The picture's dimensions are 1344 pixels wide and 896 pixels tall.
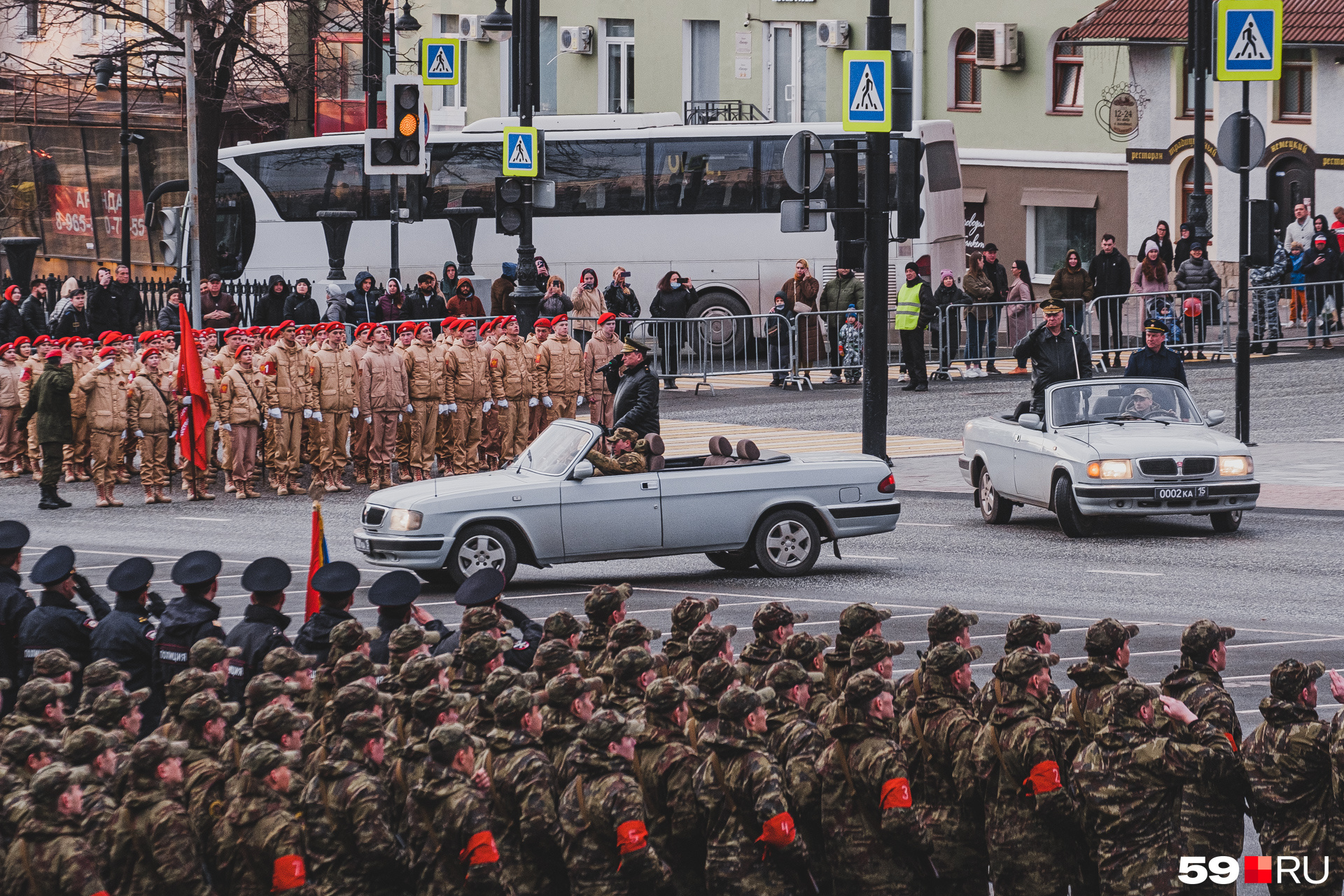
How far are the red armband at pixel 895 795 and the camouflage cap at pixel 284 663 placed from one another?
9.28 ft

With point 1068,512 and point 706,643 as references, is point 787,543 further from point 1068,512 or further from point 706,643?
point 706,643

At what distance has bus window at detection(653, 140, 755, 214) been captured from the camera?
1379 inches

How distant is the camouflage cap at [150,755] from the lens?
7.36 m

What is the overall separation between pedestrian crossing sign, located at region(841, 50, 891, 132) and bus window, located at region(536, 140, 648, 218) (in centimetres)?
1462

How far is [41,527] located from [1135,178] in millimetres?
26386

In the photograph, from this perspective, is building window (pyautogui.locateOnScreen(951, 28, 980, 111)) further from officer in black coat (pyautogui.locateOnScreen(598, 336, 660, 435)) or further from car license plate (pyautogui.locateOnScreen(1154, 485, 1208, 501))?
car license plate (pyautogui.locateOnScreen(1154, 485, 1208, 501))

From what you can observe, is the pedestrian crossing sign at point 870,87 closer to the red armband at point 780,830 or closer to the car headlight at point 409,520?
the car headlight at point 409,520

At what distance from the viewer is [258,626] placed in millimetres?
10406

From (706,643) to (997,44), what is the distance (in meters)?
34.8

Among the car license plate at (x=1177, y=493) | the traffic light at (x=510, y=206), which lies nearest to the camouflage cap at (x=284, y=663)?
the car license plate at (x=1177, y=493)

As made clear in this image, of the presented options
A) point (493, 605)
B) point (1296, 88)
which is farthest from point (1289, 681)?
point (1296, 88)

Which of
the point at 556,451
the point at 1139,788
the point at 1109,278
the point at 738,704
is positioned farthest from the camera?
the point at 1109,278

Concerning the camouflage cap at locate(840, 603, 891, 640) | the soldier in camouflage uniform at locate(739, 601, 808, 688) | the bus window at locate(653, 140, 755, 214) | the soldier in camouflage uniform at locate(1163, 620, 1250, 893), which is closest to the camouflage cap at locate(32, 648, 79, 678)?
the soldier in camouflage uniform at locate(739, 601, 808, 688)

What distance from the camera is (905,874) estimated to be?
7812 millimetres
